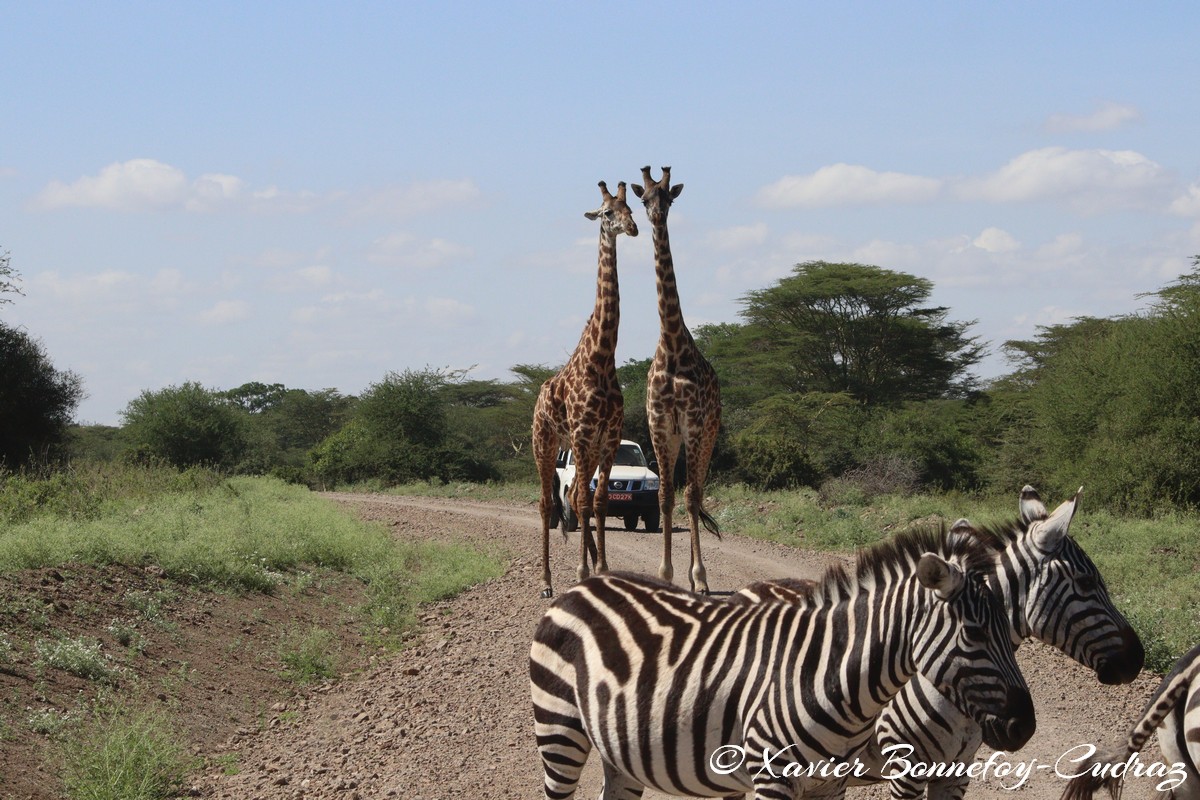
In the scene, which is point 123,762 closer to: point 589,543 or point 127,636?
point 127,636

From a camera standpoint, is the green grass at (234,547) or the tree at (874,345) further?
the tree at (874,345)

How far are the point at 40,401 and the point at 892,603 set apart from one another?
32.9 meters

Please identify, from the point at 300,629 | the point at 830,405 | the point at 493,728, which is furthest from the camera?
the point at 830,405

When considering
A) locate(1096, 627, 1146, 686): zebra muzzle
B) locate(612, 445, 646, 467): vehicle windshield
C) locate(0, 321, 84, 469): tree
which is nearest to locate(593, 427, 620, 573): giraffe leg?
locate(1096, 627, 1146, 686): zebra muzzle

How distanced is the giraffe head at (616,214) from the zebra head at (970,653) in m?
7.17

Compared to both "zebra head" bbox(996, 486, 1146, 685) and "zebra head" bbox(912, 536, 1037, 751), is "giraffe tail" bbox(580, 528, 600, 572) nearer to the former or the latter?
"zebra head" bbox(996, 486, 1146, 685)

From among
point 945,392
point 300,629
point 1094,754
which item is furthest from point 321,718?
point 945,392

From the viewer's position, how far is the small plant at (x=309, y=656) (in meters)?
11.8

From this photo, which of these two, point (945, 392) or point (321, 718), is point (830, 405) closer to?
point (945, 392)

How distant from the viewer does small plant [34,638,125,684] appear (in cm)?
1048

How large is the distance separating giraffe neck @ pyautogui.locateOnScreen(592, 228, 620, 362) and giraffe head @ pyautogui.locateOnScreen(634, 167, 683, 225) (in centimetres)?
43

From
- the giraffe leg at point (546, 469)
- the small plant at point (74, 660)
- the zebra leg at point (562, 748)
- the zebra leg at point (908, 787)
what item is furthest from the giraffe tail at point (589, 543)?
the zebra leg at point (908, 787)

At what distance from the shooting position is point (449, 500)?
1160 inches

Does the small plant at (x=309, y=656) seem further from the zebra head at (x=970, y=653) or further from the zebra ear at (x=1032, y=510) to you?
the zebra head at (x=970, y=653)
